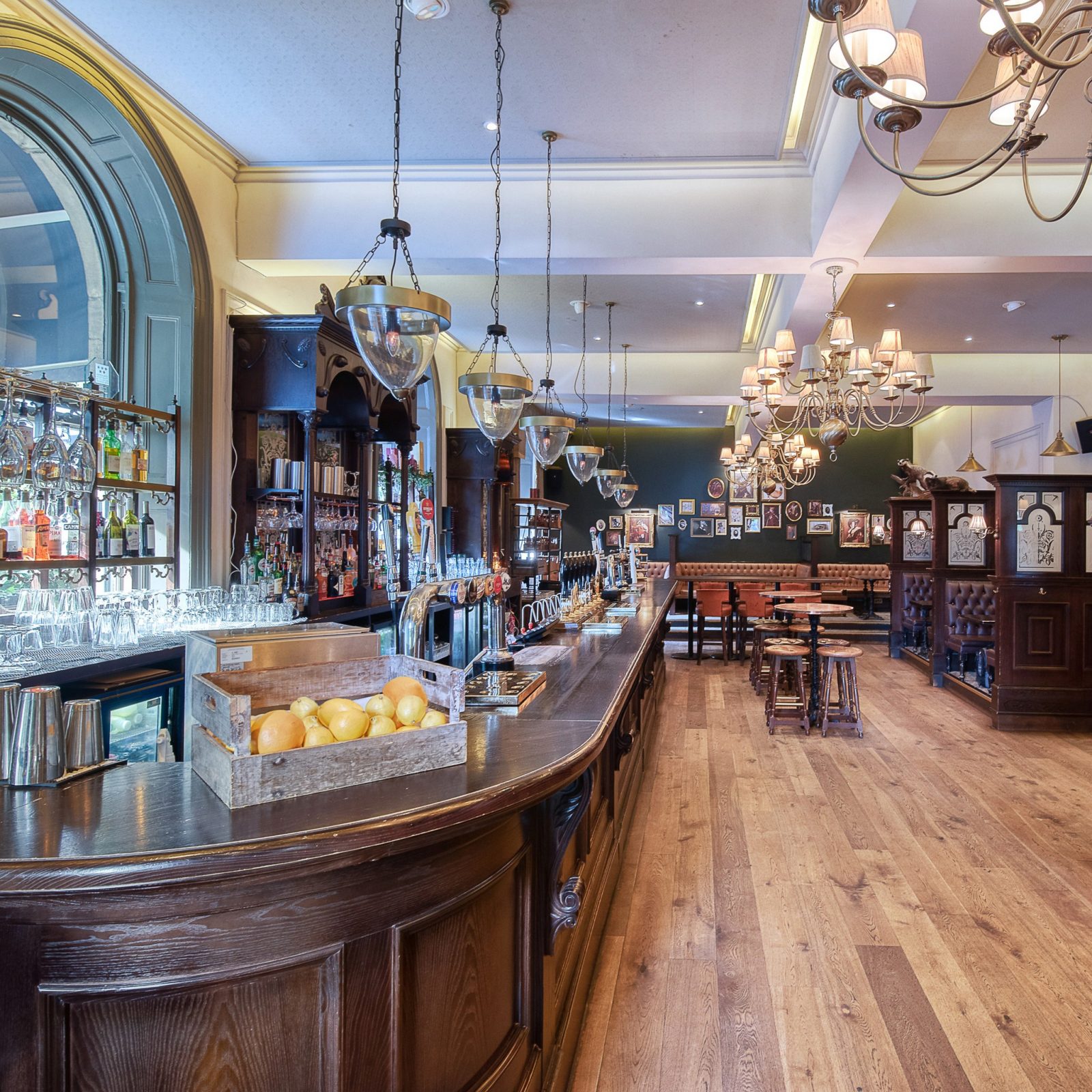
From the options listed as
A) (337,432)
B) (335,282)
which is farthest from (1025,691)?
(335,282)

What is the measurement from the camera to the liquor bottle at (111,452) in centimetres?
406

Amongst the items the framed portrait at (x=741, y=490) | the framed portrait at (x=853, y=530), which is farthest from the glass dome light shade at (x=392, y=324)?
the framed portrait at (x=853, y=530)

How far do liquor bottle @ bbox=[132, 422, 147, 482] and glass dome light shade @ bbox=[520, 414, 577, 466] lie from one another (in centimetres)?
213

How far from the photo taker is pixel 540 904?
1.97 m

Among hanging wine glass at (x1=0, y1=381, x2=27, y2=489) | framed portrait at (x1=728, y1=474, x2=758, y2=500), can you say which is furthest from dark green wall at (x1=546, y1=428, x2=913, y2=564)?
hanging wine glass at (x1=0, y1=381, x2=27, y2=489)

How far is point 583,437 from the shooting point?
15617 millimetres

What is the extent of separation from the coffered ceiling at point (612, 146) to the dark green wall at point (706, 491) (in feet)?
30.6

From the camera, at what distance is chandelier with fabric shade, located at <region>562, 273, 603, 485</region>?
549 cm

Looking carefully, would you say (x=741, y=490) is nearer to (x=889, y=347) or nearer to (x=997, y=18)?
(x=889, y=347)

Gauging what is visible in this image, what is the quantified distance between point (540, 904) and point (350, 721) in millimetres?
793

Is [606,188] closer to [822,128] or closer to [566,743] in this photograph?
[822,128]

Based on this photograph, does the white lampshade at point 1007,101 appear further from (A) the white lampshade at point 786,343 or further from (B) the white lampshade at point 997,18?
(A) the white lampshade at point 786,343

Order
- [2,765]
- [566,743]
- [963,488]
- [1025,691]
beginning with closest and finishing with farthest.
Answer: [2,765] < [566,743] < [1025,691] < [963,488]

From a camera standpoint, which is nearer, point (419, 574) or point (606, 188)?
point (606, 188)
